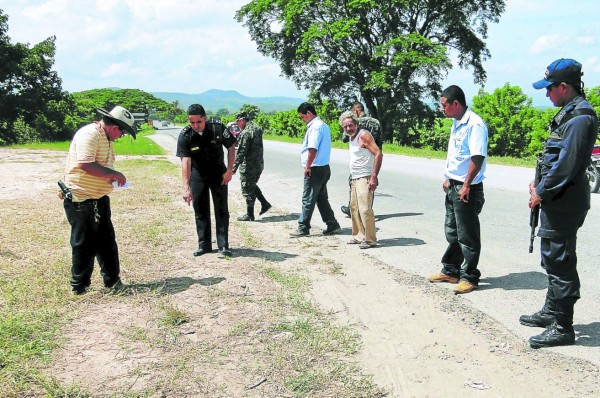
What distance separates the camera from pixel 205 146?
251 inches

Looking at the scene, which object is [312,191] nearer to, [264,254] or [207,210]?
[264,254]

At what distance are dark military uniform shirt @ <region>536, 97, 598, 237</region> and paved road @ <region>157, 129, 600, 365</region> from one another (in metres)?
0.94

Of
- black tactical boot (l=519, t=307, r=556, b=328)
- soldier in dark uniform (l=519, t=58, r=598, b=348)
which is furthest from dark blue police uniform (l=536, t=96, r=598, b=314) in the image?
Answer: black tactical boot (l=519, t=307, r=556, b=328)

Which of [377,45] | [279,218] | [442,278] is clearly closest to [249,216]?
[279,218]

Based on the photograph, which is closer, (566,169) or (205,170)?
(566,169)

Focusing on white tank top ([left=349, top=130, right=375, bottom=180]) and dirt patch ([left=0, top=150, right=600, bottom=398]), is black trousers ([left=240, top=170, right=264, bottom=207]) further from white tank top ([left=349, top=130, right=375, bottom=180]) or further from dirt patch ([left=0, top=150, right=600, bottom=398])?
dirt patch ([left=0, top=150, right=600, bottom=398])

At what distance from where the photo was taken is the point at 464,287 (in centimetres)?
506

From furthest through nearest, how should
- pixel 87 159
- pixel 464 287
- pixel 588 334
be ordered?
pixel 464 287
pixel 87 159
pixel 588 334

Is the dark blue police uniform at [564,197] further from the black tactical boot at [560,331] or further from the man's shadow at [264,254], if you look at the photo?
the man's shadow at [264,254]

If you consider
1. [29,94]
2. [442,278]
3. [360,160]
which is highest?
[29,94]

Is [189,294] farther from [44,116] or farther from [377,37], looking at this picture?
[44,116]

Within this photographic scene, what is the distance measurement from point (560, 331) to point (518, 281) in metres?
1.57

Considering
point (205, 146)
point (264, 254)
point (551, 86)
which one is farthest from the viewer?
point (264, 254)

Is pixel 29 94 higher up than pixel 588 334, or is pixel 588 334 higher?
pixel 29 94
